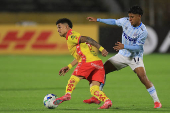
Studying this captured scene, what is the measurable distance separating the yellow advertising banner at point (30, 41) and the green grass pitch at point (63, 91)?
6.56m

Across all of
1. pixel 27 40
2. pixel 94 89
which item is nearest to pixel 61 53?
pixel 27 40

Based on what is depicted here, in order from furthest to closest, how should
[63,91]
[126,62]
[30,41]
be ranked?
[30,41], [63,91], [126,62]

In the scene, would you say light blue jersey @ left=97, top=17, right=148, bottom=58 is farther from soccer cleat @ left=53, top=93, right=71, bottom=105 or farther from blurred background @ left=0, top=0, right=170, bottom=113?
soccer cleat @ left=53, top=93, right=71, bottom=105

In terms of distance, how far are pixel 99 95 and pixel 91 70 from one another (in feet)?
1.66

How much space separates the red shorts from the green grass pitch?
575 mm

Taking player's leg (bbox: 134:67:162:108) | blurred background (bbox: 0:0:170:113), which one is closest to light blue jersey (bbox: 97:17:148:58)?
player's leg (bbox: 134:67:162:108)

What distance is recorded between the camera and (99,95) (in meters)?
7.03

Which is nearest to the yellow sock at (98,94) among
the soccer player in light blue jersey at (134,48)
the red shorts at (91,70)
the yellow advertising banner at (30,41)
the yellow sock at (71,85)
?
the red shorts at (91,70)

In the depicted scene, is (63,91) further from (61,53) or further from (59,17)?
(59,17)

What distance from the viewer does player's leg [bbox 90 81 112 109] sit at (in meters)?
6.91

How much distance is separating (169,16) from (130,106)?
21.2 m

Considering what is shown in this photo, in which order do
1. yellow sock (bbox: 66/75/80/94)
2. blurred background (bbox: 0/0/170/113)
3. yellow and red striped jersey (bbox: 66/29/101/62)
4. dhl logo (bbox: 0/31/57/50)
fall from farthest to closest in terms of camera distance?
dhl logo (bbox: 0/31/57/50), blurred background (bbox: 0/0/170/113), yellow and red striped jersey (bbox: 66/29/101/62), yellow sock (bbox: 66/75/80/94)

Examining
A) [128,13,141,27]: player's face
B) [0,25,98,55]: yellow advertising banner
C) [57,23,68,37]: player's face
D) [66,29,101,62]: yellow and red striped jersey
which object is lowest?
[66,29,101,62]: yellow and red striped jersey

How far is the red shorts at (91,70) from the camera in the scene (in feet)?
23.7
